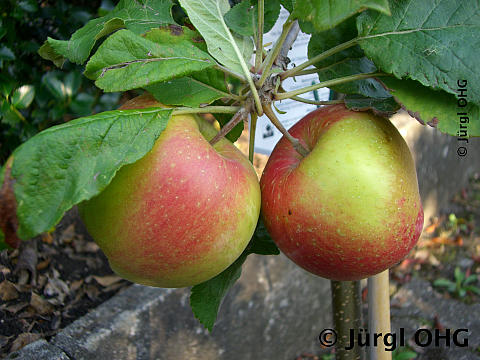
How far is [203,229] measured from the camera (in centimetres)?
56

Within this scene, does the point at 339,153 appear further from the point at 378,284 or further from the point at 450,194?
the point at 450,194

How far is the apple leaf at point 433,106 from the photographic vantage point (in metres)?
0.53

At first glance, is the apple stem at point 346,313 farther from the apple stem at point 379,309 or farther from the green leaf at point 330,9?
the green leaf at point 330,9

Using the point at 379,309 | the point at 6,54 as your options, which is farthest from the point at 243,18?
the point at 6,54

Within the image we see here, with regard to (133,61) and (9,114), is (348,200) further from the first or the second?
→ (9,114)

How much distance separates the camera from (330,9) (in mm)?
456

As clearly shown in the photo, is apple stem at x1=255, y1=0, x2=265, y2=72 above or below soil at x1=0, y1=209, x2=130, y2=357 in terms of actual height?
above

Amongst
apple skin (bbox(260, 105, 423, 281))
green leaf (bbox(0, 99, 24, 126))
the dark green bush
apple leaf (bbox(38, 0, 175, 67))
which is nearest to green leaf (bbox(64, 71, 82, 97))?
the dark green bush

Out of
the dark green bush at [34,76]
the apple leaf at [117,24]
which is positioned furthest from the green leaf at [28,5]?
the apple leaf at [117,24]

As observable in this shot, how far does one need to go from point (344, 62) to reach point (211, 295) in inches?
15.1

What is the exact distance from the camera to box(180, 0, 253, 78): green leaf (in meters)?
0.58

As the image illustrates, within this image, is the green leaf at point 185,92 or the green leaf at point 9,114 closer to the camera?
the green leaf at point 185,92

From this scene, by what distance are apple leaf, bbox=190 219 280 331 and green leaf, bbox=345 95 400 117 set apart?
0.22m

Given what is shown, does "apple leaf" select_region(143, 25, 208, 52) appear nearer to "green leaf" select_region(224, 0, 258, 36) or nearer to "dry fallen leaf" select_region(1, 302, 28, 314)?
"green leaf" select_region(224, 0, 258, 36)
